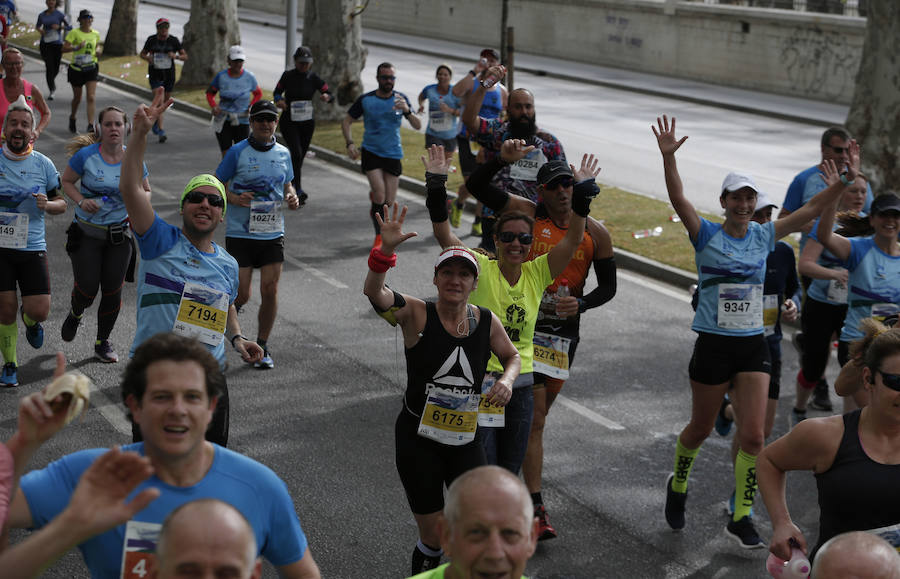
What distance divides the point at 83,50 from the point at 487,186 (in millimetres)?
15879

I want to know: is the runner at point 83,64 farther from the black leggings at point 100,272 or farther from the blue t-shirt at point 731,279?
the blue t-shirt at point 731,279

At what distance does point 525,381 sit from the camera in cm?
611

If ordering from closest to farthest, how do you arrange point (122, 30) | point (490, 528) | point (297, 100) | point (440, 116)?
1. point (490, 528)
2. point (440, 116)
3. point (297, 100)
4. point (122, 30)

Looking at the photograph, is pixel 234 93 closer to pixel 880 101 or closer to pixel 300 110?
pixel 300 110

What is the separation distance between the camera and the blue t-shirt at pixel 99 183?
8953 mm

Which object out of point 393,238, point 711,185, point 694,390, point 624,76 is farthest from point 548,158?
point 624,76

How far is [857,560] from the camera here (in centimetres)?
321

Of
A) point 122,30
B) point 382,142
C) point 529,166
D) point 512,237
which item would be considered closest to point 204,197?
point 512,237

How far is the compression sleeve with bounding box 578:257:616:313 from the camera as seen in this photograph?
23.0 feet

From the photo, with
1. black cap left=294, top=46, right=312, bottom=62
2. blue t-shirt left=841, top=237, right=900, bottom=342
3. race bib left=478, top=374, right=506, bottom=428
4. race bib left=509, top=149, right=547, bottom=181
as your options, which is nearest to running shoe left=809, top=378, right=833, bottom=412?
blue t-shirt left=841, top=237, right=900, bottom=342

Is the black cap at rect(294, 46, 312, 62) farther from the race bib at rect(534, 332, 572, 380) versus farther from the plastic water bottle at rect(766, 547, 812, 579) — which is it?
the plastic water bottle at rect(766, 547, 812, 579)

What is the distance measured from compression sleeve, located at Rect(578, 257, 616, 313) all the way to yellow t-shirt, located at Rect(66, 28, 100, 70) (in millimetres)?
16126

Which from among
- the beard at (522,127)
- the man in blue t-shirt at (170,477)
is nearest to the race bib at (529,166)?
the beard at (522,127)

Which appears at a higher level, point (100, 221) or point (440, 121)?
point (440, 121)
